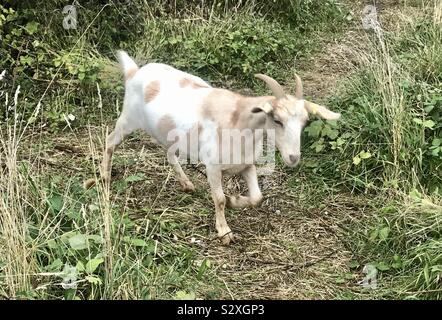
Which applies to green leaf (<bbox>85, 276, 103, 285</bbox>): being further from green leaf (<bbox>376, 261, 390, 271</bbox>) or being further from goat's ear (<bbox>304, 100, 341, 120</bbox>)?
green leaf (<bbox>376, 261, 390, 271</bbox>)

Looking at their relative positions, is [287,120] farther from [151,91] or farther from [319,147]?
[319,147]

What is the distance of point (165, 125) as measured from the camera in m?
4.55

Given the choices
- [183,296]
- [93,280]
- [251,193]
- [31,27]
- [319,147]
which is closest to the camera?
[93,280]

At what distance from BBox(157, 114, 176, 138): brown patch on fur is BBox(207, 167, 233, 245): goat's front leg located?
44 centimetres

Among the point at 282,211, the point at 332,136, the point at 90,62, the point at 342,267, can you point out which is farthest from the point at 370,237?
the point at 90,62

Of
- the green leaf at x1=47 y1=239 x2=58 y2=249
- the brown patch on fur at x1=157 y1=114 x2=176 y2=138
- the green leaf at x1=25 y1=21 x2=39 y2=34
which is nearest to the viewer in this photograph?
the green leaf at x1=47 y1=239 x2=58 y2=249

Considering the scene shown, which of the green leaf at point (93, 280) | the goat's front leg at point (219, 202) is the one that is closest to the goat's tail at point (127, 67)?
the goat's front leg at point (219, 202)

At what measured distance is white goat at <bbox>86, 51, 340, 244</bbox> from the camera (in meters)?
3.92

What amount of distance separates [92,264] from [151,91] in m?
1.61

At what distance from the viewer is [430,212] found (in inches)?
163

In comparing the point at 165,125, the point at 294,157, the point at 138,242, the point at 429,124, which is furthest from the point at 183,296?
the point at 429,124

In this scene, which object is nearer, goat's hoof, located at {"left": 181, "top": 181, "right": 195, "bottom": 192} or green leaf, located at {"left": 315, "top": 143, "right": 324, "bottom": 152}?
goat's hoof, located at {"left": 181, "top": 181, "right": 195, "bottom": 192}

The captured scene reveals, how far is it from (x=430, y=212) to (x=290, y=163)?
105 centimetres

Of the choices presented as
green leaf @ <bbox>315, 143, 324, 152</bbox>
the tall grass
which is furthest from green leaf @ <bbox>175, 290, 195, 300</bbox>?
green leaf @ <bbox>315, 143, 324, 152</bbox>
